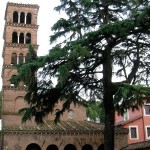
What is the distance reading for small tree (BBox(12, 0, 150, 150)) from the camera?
16859mm

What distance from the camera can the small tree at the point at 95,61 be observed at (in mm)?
16859

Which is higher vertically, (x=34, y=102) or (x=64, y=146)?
(x=34, y=102)

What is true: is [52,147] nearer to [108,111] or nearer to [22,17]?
[22,17]

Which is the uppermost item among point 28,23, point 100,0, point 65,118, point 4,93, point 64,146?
point 28,23

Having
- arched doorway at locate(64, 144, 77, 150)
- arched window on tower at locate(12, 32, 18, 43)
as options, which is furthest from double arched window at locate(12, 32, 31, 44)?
arched doorway at locate(64, 144, 77, 150)

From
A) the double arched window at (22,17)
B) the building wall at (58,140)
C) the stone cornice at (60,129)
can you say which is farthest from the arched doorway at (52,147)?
the double arched window at (22,17)

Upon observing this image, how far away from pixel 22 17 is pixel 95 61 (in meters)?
21.1

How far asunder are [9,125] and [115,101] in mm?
19724

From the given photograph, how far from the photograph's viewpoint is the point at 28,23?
38.6 metres

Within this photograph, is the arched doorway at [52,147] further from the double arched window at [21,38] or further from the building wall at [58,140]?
the double arched window at [21,38]

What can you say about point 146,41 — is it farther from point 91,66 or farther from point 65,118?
point 65,118

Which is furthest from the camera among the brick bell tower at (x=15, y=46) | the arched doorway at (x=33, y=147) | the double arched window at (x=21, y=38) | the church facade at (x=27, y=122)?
the double arched window at (x=21, y=38)

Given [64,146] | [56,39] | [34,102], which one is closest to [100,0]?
[56,39]

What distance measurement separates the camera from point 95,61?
19.4m
